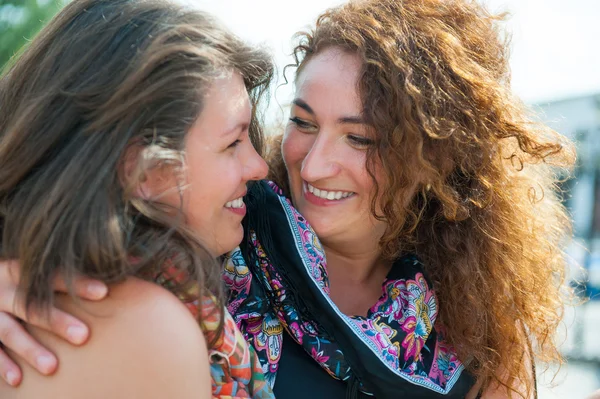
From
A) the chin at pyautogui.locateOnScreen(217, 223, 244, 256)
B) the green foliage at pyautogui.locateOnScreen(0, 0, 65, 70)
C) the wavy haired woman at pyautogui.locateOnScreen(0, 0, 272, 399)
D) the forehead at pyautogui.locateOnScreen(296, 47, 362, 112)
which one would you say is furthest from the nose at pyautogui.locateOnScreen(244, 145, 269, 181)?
the green foliage at pyautogui.locateOnScreen(0, 0, 65, 70)

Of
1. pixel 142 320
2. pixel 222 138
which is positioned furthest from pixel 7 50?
pixel 142 320

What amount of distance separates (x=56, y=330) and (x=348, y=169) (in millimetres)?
1130

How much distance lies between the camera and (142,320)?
1332 millimetres

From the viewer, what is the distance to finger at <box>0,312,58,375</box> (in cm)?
134

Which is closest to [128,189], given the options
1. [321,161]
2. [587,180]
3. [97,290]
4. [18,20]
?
[97,290]

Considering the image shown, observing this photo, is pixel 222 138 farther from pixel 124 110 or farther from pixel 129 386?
pixel 129 386

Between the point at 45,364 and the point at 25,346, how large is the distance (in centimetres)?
8

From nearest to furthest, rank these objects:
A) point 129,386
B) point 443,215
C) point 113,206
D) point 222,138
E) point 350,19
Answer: point 129,386 < point 113,206 < point 222,138 < point 350,19 < point 443,215

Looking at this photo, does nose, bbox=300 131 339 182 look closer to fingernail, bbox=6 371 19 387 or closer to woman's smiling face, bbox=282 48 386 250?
woman's smiling face, bbox=282 48 386 250

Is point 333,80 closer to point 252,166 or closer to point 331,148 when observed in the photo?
point 331,148

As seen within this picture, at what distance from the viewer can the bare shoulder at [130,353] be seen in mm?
1299

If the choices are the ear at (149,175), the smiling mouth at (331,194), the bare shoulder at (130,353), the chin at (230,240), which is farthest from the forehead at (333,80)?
the bare shoulder at (130,353)

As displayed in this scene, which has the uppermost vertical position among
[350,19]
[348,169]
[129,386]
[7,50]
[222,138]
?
[350,19]

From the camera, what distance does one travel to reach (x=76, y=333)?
132cm
